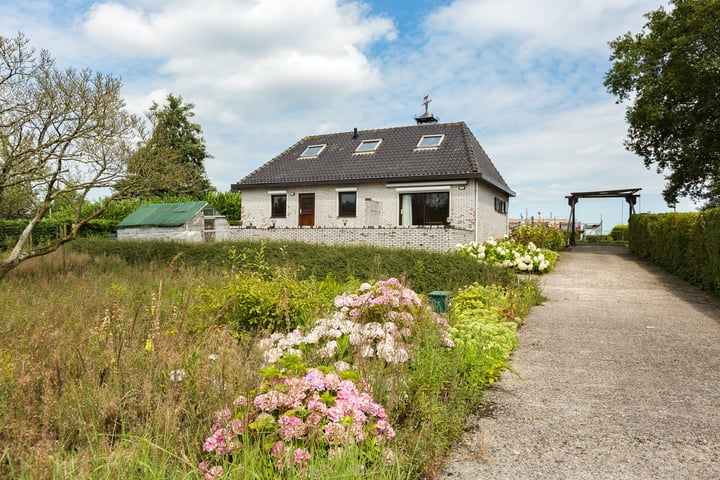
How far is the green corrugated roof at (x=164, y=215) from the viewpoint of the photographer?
66.7ft

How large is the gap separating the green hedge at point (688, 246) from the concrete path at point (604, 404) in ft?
6.93

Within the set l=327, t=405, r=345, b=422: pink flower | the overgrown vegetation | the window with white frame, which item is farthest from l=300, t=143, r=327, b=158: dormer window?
l=327, t=405, r=345, b=422: pink flower

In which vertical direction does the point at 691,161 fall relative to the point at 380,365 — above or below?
above

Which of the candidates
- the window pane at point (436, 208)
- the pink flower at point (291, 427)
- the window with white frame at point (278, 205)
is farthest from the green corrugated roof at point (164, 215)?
the pink flower at point (291, 427)

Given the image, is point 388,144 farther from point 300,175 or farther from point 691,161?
point 691,161

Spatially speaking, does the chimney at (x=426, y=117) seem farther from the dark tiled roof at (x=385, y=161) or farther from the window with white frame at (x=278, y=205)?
the window with white frame at (x=278, y=205)

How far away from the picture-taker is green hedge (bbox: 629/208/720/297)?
30.8ft

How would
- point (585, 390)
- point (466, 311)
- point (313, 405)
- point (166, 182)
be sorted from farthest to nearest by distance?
point (166, 182)
point (466, 311)
point (585, 390)
point (313, 405)

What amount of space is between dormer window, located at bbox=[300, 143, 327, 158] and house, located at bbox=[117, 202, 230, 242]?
494cm

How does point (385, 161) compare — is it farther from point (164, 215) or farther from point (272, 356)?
point (272, 356)

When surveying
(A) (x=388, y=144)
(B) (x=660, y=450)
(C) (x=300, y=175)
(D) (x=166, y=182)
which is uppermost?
(A) (x=388, y=144)

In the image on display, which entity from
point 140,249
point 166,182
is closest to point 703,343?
point 166,182

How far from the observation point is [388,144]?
20891 mm

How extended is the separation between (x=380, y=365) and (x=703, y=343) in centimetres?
510
